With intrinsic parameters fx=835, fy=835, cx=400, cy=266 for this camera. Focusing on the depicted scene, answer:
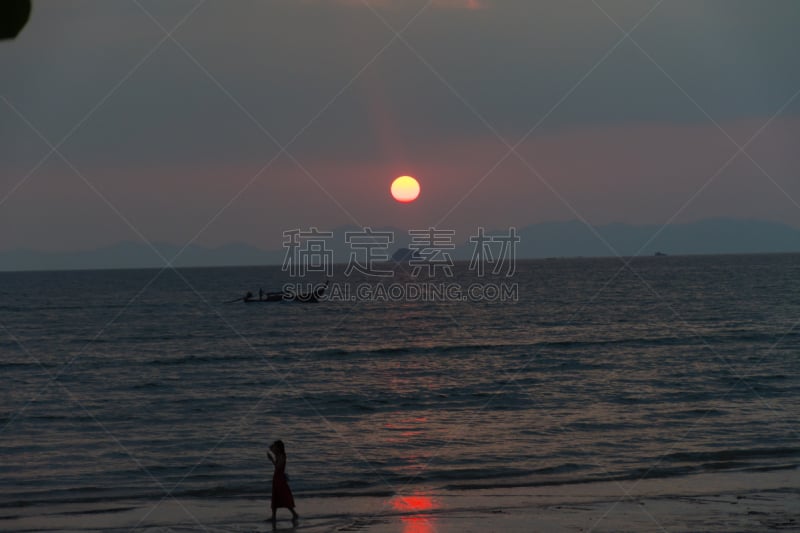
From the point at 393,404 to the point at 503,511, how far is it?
575 inches

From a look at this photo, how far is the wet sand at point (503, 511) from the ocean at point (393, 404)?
0.82 meters

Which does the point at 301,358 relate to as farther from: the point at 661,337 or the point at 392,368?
the point at 661,337

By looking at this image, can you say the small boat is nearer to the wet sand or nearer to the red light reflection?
the wet sand

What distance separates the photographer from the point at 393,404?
2817 cm

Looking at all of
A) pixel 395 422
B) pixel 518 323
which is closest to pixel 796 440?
pixel 395 422

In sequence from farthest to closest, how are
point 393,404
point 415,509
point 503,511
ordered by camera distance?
point 393,404, point 415,509, point 503,511

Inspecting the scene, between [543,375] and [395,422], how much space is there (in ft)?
39.9

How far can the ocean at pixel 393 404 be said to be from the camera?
1761cm

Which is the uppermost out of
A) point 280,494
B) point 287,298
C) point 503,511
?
point 287,298

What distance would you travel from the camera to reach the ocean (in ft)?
57.8

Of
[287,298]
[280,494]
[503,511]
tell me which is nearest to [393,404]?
[503,511]

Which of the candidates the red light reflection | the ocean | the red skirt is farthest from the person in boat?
the ocean

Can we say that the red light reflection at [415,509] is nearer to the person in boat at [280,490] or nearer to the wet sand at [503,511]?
the wet sand at [503,511]

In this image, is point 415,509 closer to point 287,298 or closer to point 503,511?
point 503,511
